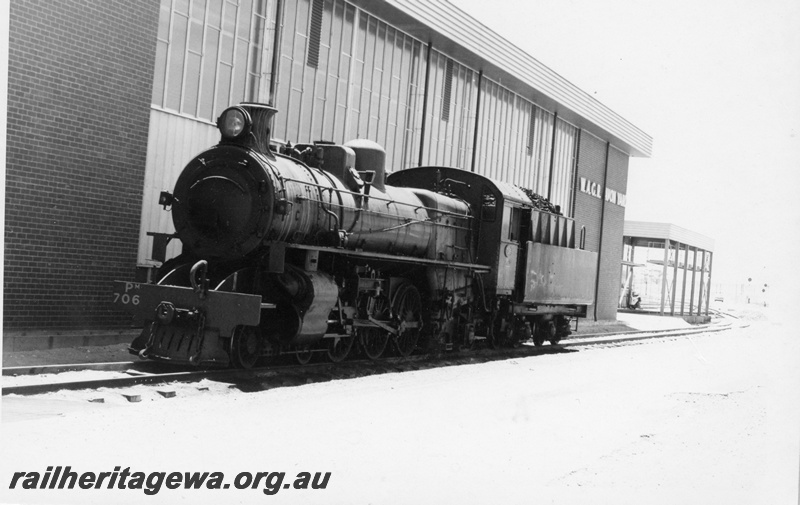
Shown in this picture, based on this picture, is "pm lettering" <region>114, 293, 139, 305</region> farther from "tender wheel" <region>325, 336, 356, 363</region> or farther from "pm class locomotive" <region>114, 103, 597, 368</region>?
"tender wheel" <region>325, 336, 356, 363</region>

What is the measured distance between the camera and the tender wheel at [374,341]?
40.1 ft

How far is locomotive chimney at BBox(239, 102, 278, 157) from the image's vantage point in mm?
10031

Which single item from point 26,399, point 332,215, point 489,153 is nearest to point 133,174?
point 332,215

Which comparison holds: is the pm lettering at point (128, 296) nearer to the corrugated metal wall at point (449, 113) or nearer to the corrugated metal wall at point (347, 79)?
the corrugated metal wall at point (347, 79)

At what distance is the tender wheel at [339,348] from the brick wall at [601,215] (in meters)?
20.0

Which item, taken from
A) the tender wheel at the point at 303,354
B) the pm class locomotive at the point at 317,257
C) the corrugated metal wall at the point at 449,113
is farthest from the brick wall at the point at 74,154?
the corrugated metal wall at the point at 449,113

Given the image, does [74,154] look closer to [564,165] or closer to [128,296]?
[128,296]

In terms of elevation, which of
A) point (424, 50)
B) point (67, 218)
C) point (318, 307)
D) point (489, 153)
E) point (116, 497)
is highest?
point (424, 50)

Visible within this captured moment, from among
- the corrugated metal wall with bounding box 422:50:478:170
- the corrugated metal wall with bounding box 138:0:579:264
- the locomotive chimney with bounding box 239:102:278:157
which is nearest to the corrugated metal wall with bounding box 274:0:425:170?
the corrugated metal wall with bounding box 138:0:579:264

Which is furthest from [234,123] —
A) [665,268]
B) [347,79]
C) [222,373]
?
[665,268]

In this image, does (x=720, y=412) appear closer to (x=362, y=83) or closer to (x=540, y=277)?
(x=540, y=277)

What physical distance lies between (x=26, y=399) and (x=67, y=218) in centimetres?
458

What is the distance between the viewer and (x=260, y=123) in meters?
10.1

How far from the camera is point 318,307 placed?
33.0 ft
